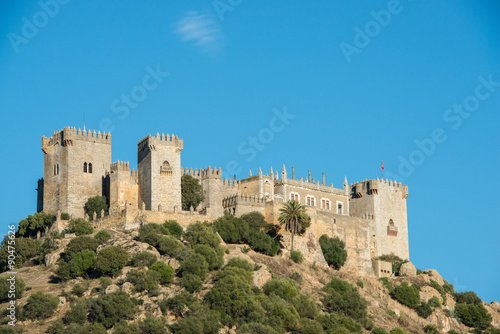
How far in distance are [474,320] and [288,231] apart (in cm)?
1764

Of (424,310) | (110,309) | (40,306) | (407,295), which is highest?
(407,295)

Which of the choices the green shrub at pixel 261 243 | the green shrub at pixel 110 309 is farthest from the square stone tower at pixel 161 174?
the green shrub at pixel 110 309

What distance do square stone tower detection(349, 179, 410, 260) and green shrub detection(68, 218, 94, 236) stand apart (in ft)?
90.5

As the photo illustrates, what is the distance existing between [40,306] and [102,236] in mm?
10148

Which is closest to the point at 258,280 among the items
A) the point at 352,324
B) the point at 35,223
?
the point at 352,324

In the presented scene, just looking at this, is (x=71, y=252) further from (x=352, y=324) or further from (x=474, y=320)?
(x=474, y=320)

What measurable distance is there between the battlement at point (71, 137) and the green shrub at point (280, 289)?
20.0 metres

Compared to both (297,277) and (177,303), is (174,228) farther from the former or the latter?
(177,303)

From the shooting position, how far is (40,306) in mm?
65500

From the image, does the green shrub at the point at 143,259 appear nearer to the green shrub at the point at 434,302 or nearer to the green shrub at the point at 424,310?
the green shrub at the point at 424,310

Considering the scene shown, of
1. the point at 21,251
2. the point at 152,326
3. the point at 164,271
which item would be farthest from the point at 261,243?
the point at 21,251

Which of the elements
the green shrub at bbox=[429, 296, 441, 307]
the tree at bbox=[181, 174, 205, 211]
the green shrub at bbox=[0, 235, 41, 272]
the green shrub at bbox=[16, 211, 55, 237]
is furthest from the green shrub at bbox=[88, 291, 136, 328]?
the green shrub at bbox=[429, 296, 441, 307]

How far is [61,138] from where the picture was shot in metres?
83.2

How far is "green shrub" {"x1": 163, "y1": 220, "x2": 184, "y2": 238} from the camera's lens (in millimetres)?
77425
